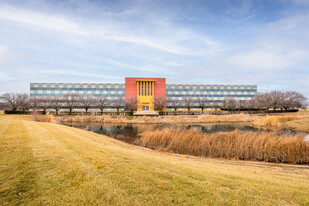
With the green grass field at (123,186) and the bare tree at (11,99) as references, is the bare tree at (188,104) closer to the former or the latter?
the bare tree at (11,99)

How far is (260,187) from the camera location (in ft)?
15.0

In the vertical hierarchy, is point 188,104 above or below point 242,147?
above

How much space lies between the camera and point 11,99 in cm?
4938

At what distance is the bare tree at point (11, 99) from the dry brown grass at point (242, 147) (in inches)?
1961

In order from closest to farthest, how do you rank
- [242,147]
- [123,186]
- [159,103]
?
[123,186] < [242,147] < [159,103]

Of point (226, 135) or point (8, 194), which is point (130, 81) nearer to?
point (226, 135)

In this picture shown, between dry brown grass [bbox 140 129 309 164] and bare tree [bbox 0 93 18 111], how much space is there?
4981 centimetres

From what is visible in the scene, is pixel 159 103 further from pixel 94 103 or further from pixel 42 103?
pixel 42 103

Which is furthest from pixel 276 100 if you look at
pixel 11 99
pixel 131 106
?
pixel 11 99

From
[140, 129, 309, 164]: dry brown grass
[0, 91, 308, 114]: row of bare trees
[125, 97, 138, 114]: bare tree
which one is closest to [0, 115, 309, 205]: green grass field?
[140, 129, 309, 164]: dry brown grass

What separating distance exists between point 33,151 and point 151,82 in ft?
200

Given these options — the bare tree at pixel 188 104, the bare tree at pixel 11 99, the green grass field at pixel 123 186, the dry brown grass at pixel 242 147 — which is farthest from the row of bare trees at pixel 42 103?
the green grass field at pixel 123 186

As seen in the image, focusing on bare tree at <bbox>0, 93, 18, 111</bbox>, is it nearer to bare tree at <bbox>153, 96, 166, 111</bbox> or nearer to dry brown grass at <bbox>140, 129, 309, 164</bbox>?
bare tree at <bbox>153, 96, 166, 111</bbox>

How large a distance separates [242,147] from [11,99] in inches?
2288
